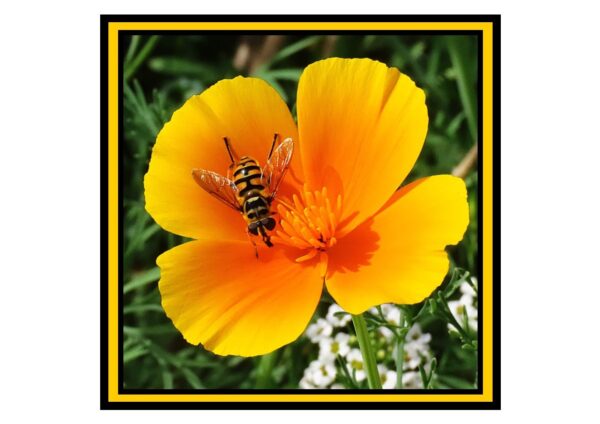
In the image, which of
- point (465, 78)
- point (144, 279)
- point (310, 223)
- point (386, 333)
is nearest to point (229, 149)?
point (310, 223)

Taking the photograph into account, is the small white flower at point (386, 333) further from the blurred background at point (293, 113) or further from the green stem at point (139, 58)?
the green stem at point (139, 58)

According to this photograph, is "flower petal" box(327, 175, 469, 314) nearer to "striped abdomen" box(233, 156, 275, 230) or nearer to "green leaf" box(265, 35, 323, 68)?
"striped abdomen" box(233, 156, 275, 230)

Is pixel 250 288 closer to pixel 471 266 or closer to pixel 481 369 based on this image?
pixel 481 369

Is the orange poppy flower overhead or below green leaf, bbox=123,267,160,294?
overhead

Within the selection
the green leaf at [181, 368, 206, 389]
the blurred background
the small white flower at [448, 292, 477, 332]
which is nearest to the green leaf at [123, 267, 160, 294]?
the blurred background

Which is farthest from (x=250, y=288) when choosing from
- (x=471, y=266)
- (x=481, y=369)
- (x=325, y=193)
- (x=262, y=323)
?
(x=471, y=266)

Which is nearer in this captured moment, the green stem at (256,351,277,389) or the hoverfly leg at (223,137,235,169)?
the hoverfly leg at (223,137,235,169)

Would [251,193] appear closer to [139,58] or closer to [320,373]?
[320,373]
